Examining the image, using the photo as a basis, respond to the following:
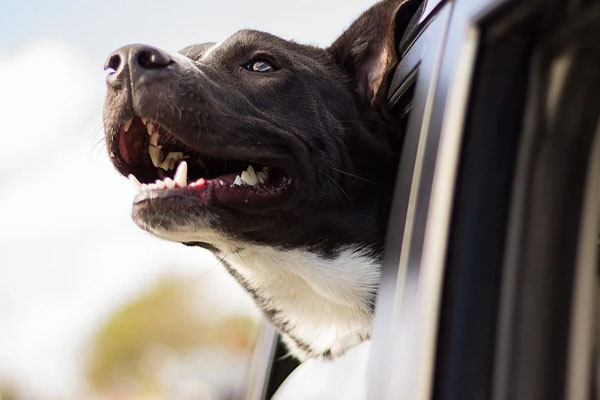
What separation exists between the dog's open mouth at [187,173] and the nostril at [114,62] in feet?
0.53

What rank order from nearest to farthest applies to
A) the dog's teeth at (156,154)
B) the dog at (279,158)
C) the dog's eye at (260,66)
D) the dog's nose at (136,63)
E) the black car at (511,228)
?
the black car at (511,228)
the dog's nose at (136,63)
the dog at (279,158)
the dog's teeth at (156,154)
the dog's eye at (260,66)

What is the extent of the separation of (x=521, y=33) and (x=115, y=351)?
134 feet

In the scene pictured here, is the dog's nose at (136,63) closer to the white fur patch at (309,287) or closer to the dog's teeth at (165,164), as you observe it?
the dog's teeth at (165,164)

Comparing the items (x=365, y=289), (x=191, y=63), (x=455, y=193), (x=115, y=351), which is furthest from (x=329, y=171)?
(x=115, y=351)

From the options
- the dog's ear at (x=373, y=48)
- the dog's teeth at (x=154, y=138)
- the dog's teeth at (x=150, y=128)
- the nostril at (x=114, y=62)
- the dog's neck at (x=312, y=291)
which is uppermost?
the dog's ear at (x=373, y=48)

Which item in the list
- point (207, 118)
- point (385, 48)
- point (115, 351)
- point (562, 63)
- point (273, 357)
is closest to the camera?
point (562, 63)

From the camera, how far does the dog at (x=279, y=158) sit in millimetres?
2328

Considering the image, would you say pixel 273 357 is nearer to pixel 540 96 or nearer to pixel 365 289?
pixel 365 289

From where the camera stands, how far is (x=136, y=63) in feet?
7.30

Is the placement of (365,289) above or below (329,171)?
below

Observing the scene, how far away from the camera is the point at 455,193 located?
4.25 ft

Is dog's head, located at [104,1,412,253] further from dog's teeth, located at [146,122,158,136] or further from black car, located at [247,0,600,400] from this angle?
black car, located at [247,0,600,400]

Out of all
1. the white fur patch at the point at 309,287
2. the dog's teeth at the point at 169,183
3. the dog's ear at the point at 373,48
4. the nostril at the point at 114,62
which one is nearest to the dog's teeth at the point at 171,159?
the dog's teeth at the point at 169,183

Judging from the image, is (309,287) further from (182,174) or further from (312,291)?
(182,174)
